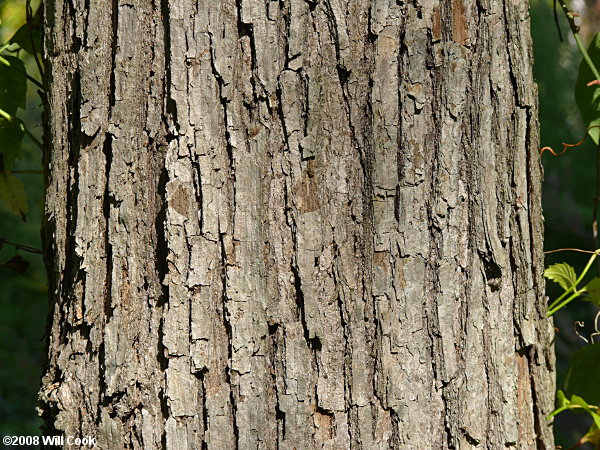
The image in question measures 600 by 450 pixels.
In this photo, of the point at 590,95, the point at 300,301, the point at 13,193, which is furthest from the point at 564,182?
the point at 300,301

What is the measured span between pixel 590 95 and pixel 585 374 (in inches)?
21.1

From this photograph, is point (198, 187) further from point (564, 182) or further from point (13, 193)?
point (564, 182)

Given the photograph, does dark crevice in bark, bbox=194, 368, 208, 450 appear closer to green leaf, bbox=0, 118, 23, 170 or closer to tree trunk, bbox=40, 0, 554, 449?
tree trunk, bbox=40, 0, 554, 449

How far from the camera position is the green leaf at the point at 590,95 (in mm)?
1258

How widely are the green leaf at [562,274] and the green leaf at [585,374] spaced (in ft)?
0.40

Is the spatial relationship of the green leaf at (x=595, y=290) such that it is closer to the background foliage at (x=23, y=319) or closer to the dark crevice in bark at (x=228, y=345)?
the dark crevice in bark at (x=228, y=345)

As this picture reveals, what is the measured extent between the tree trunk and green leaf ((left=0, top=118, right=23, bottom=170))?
444 mm

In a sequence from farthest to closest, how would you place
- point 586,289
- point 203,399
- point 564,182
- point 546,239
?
point 564,182 → point 546,239 → point 586,289 → point 203,399

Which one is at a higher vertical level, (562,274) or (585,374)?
(562,274)

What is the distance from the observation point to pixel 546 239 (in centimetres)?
480

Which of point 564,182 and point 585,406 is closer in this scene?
point 585,406

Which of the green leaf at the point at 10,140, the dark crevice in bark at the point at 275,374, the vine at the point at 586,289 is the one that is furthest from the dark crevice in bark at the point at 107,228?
the vine at the point at 586,289

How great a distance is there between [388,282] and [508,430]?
30 centimetres

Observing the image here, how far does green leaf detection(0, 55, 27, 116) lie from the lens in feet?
4.35
